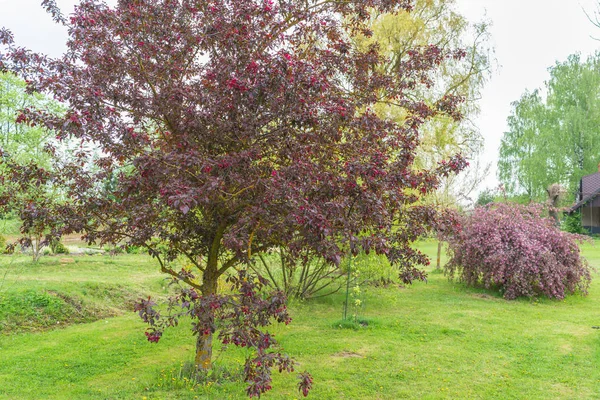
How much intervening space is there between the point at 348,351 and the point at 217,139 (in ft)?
12.4

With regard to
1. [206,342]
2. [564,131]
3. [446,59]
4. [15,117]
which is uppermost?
[564,131]

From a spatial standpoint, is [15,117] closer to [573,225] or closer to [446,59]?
[446,59]

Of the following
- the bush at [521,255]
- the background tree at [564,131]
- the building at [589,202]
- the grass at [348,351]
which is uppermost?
the background tree at [564,131]

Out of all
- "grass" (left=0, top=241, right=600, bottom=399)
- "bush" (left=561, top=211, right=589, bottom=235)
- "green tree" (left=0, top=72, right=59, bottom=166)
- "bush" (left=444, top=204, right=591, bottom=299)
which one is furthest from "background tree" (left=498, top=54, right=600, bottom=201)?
"green tree" (left=0, top=72, right=59, bottom=166)

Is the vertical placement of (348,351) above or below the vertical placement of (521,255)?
below

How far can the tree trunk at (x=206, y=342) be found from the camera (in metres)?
5.06

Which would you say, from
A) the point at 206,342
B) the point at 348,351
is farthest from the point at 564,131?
the point at 206,342

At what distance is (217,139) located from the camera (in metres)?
4.29

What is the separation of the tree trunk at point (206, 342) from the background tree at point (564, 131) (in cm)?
2954

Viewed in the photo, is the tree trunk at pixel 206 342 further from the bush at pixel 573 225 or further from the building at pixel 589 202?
the building at pixel 589 202

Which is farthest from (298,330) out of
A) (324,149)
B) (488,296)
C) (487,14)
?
(487,14)

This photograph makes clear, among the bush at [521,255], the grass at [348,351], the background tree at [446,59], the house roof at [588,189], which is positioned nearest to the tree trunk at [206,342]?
the grass at [348,351]

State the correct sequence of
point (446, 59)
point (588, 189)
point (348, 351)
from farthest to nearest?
point (588, 189)
point (446, 59)
point (348, 351)

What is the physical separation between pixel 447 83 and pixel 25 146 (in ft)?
45.9
